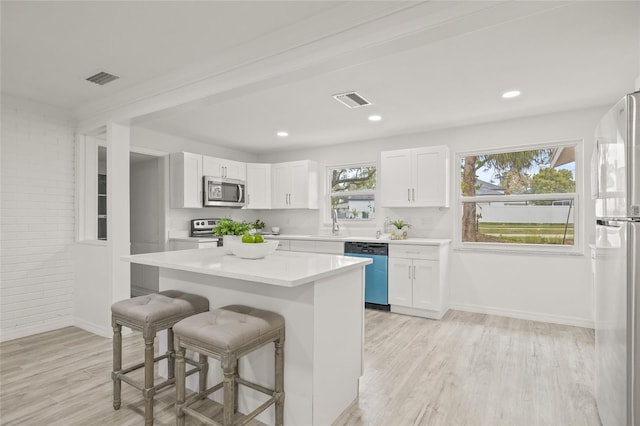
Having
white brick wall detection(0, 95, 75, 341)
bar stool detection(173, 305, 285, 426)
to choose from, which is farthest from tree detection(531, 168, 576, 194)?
white brick wall detection(0, 95, 75, 341)

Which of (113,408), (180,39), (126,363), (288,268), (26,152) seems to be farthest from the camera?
(26,152)

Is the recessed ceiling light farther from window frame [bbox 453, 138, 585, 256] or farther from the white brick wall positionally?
the white brick wall

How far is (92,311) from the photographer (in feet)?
12.3

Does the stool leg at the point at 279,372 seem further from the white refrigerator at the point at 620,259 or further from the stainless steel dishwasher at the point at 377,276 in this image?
the stainless steel dishwasher at the point at 377,276

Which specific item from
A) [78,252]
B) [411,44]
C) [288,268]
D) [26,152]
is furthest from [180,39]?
[78,252]

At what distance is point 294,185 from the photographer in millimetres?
5715

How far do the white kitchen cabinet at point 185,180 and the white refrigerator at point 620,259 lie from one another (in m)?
4.44

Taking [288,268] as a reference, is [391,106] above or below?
above

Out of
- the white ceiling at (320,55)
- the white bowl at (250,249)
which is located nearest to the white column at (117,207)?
the white ceiling at (320,55)

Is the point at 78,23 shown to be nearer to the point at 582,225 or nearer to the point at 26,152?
the point at 26,152

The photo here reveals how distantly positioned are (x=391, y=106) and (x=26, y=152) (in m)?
3.88

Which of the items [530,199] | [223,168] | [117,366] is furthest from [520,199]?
[117,366]

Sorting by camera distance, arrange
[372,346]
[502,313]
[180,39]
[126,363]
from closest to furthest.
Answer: [180,39]
[126,363]
[372,346]
[502,313]

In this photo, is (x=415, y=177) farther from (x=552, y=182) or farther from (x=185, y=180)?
(x=185, y=180)
